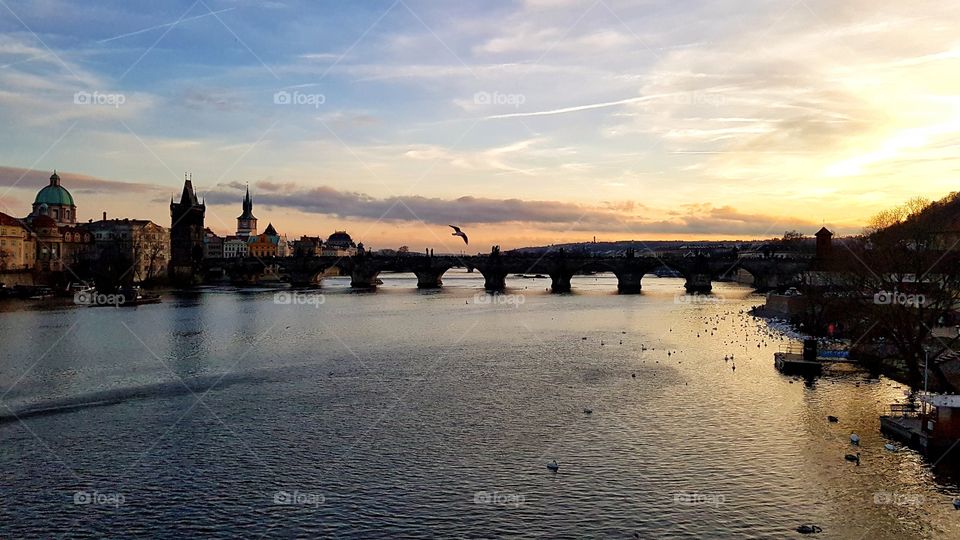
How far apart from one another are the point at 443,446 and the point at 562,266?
441 feet

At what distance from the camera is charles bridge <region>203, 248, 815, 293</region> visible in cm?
15488

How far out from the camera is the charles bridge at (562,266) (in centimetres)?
15488

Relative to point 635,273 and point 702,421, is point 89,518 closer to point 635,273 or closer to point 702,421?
point 702,421

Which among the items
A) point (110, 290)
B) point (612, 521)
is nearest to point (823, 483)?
point (612, 521)

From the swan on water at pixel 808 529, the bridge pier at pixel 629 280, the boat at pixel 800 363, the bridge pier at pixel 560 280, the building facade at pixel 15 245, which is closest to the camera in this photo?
the swan on water at pixel 808 529

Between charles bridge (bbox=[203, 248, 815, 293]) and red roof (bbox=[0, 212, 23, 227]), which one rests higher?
red roof (bbox=[0, 212, 23, 227])

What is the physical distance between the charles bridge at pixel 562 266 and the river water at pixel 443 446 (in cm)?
9389

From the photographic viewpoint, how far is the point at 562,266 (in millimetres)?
166125

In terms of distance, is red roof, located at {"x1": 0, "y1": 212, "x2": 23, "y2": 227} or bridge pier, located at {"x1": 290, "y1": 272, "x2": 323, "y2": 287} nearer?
red roof, located at {"x1": 0, "y1": 212, "x2": 23, "y2": 227}

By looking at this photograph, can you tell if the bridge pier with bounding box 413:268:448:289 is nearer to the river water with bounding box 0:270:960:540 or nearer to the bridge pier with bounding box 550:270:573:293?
the bridge pier with bounding box 550:270:573:293

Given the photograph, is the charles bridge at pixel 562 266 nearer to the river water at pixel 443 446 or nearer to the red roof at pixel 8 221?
the red roof at pixel 8 221

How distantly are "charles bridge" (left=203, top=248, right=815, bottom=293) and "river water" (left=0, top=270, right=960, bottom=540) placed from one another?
93.9 m

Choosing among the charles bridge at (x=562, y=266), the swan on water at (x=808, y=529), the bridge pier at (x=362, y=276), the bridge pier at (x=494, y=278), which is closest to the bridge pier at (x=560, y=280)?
the charles bridge at (x=562, y=266)

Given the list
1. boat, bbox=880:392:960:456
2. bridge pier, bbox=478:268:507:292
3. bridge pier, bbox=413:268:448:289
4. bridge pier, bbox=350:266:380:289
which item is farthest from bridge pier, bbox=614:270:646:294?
boat, bbox=880:392:960:456
